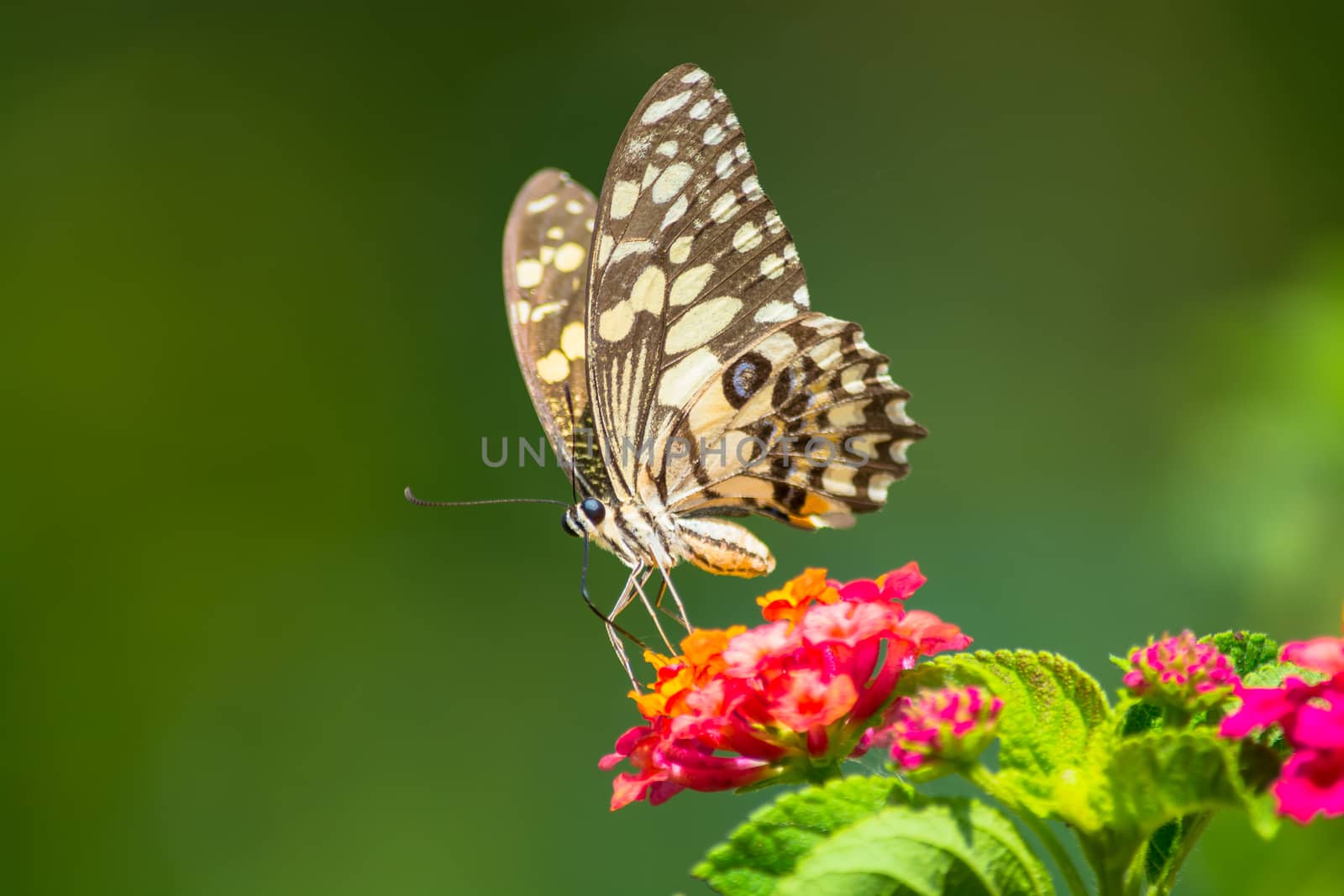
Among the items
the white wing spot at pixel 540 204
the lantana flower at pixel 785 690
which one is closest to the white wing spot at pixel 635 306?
the white wing spot at pixel 540 204

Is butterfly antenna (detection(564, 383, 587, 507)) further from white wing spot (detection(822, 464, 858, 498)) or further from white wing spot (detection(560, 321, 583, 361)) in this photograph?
white wing spot (detection(822, 464, 858, 498))

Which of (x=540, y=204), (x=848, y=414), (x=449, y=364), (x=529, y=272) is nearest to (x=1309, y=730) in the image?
(x=848, y=414)

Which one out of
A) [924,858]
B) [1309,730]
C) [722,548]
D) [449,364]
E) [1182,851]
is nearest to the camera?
[1309,730]

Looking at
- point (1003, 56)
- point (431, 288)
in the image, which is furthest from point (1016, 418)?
point (431, 288)

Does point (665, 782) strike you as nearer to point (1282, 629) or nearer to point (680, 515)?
point (680, 515)

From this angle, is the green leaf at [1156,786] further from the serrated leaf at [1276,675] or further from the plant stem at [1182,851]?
the serrated leaf at [1276,675]

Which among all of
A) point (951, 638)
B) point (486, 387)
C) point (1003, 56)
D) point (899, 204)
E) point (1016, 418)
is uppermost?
point (1003, 56)

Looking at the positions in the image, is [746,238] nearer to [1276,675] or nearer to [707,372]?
[707,372]
